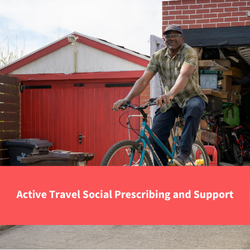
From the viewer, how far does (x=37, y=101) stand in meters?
9.63

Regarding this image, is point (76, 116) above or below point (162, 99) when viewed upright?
below

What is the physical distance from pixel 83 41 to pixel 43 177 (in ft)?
19.5

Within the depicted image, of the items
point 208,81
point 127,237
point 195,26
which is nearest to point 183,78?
point 127,237

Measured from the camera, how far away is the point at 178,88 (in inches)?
159

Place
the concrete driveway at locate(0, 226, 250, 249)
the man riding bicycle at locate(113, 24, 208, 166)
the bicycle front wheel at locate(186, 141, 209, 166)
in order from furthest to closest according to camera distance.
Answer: the bicycle front wheel at locate(186, 141, 209, 166) < the man riding bicycle at locate(113, 24, 208, 166) < the concrete driveway at locate(0, 226, 250, 249)

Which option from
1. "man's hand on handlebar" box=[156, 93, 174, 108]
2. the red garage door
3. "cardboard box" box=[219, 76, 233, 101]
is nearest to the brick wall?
the red garage door

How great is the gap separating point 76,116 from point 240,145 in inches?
216

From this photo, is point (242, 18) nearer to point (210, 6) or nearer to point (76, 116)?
point (210, 6)

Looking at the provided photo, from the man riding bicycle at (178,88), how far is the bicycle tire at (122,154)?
0.38 m

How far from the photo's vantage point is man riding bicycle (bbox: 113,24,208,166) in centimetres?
420

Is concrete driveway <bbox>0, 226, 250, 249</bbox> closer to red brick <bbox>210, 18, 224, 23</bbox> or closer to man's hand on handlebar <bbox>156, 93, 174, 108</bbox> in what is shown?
man's hand on handlebar <bbox>156, 93, 174, 108</bbox>

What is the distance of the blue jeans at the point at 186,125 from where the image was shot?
4254 millimetres

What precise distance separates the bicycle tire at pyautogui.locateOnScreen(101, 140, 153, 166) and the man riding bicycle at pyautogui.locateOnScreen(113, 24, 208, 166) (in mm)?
381

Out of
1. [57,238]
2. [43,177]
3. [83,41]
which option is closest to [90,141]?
[83,41]
